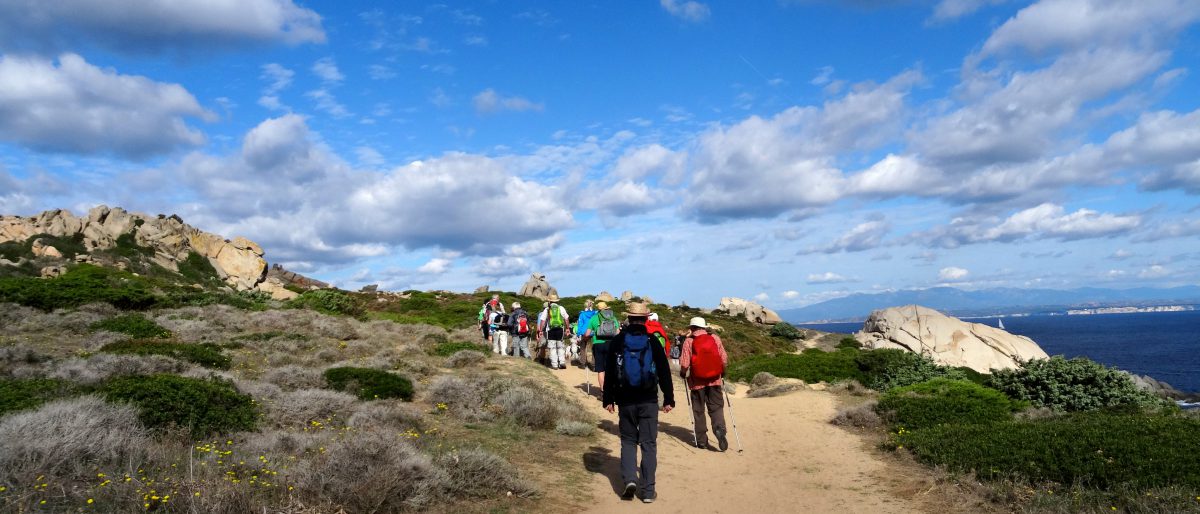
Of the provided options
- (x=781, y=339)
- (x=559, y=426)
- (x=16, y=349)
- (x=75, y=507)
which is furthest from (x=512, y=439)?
(x=781, y=339)

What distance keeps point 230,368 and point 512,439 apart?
6877 millimetres

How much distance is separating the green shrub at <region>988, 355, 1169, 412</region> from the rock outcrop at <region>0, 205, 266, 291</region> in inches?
1801

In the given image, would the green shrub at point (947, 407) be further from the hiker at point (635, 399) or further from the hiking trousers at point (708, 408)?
the hiker at point (635, 399)

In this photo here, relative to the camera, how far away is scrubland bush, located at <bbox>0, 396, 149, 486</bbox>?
5379mm

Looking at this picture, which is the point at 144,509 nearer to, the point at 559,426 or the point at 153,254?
the point at 559,426

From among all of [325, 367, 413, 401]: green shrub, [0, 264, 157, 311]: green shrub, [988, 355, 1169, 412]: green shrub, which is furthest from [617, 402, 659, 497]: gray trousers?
[0, 264, 157, 311]: green shrub

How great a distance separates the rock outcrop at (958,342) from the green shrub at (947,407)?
13.3 metres

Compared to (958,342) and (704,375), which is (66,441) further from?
(958,342)

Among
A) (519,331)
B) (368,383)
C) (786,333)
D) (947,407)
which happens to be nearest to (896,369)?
(947,407)

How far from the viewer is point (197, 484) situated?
17.8ft

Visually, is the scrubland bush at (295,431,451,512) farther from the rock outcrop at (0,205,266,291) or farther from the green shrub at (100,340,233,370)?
the rock outcrop at (0,205,266,291)

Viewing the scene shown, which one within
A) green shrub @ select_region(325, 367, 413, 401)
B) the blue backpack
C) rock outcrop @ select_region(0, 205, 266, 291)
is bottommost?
green shrub @ select_region(325, 367, 413, 401)

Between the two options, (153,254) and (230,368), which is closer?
(230,368)

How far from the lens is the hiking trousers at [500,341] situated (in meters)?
20.4
